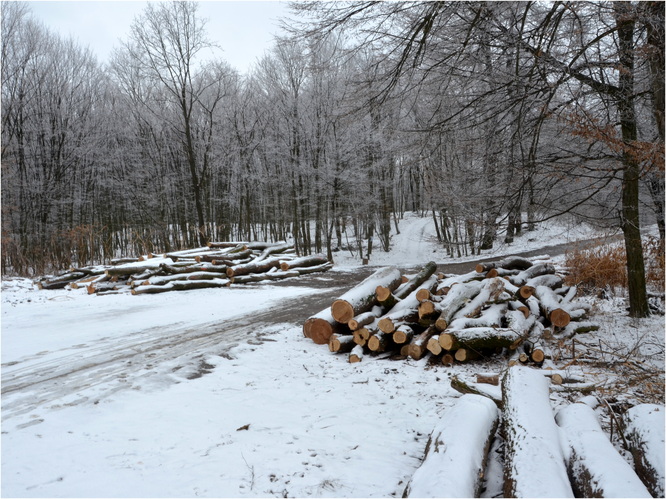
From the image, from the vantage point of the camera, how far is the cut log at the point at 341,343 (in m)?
6.04

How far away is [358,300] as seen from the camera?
21.1 feet

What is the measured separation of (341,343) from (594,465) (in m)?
3.89

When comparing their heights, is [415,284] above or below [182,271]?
below

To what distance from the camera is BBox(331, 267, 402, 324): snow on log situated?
6211 millimetres

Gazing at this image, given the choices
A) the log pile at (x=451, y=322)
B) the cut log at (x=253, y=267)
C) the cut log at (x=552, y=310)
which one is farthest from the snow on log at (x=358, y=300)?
the cut log at (x=253, y=267)

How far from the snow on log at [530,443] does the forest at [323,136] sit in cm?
275

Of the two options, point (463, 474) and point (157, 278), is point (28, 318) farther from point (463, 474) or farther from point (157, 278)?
point (463, 474)

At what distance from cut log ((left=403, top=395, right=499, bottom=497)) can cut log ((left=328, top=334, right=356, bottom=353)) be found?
2753mm

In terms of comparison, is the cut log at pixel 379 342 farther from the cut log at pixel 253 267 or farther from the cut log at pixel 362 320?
the cut log at pixel 253 267

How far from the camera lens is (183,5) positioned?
20.2 m

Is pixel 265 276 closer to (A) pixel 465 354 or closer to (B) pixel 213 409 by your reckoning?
(A) pixel 465 354

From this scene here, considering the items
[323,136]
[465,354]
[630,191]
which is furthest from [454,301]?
[323,136]

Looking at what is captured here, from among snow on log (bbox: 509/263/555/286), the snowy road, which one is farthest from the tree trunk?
the snowy road

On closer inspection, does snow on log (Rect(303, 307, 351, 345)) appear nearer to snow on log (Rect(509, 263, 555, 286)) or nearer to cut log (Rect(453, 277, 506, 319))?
cut log (Rect(453, 277, 506, 319))
